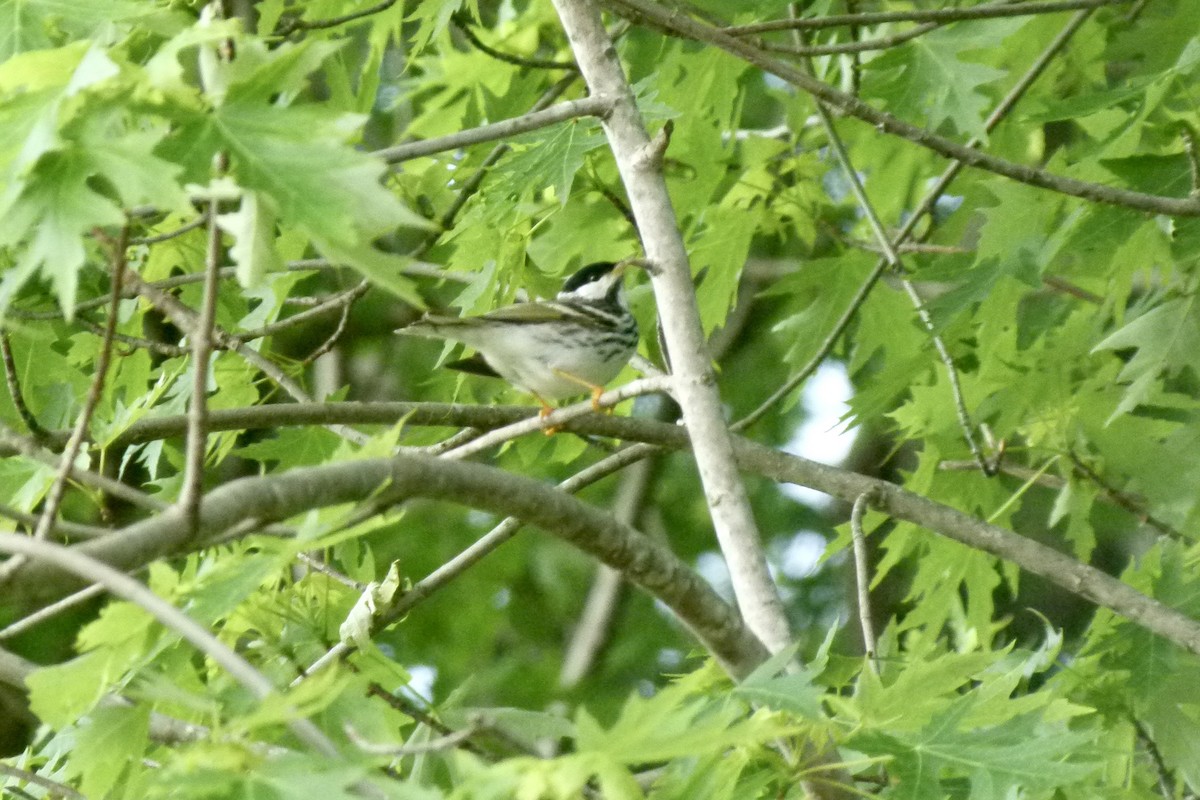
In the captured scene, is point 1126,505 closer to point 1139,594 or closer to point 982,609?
point 982,609

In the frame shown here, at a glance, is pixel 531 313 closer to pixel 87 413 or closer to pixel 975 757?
pixel 975 757

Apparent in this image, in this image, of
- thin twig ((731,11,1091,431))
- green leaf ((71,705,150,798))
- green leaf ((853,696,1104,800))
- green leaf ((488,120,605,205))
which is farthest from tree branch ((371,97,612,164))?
green leaf ((853,696,1104,800))

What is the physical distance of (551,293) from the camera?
3.92 m

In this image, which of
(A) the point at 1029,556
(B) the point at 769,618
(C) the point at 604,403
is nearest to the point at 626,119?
(C) the point at 604,403

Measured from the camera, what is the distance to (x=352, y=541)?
3.60 metres

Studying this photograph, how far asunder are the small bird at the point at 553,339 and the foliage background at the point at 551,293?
0.16 metres

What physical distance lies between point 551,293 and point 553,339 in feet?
1.64

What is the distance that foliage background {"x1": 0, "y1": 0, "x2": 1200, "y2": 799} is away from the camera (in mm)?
1759

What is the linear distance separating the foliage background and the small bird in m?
0.16

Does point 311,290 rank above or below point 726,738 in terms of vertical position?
below

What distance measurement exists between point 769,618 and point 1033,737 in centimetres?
48

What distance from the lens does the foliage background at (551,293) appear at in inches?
69.2

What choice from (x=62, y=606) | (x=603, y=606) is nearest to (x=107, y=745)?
(x=62, y=606)

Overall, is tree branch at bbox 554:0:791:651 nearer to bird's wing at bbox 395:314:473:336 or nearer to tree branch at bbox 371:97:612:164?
tree branch at bbox 371:97:612:164
